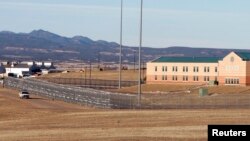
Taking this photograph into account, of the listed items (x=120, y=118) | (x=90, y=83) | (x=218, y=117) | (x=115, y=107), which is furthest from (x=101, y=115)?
(x=90, y=83)

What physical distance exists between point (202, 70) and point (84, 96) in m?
59.7

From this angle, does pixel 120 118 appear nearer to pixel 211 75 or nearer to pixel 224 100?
pixel 224 100

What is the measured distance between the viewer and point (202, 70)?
144875 millimetres

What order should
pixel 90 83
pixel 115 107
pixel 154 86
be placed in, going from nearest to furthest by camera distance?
pixel 115 107 → pixel 154 86 → pixel 90 83

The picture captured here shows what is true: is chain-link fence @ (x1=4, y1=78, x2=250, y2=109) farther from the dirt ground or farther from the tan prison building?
the tan prison building

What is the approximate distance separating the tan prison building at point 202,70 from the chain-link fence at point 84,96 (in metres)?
33.2

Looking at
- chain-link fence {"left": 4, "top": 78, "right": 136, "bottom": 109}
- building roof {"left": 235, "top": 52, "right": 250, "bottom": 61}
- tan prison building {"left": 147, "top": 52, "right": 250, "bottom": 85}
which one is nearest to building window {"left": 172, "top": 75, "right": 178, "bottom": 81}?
tan prison building {"left": 147, "top": 52, "right": 250, "bottom": 85}

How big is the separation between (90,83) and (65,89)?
53.1 m

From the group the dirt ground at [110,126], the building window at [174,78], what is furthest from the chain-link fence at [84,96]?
the building window at [174,78]

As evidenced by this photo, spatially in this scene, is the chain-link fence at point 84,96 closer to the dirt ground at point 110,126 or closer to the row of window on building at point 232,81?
the dirt ground at point 110,126

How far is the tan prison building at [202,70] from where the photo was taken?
132625 millimetres

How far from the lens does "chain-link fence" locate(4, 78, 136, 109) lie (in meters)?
78.9

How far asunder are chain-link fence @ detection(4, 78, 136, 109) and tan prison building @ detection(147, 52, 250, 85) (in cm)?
3318

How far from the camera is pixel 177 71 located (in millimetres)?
147000
